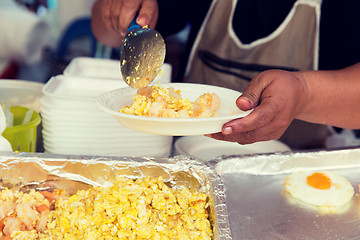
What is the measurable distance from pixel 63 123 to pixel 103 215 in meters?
0.48

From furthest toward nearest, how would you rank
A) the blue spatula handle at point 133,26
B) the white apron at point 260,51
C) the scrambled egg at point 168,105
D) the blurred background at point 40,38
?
1. the blurred background at point 40,38
2. the white apron at point 260,51
3. the blue spatula handle at point 133,26
4. the scrambled egg at point 168,105

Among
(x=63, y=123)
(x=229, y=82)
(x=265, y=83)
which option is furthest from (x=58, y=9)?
(x=265, y=83)

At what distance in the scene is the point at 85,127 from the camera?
67.6 inches

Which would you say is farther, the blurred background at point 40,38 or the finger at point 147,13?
the blurred background at point 40,38

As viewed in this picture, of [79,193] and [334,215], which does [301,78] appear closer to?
[334,215]

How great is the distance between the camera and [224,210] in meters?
1.45

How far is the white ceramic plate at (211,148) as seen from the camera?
6.82ft

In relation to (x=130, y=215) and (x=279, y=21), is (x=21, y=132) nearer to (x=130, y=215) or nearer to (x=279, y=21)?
(x=130, y=215)

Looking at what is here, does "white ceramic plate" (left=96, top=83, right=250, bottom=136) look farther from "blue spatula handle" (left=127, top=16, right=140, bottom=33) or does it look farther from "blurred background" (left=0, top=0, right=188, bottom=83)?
"blurred background" (left=0, top=0, right=188, bottom=83)

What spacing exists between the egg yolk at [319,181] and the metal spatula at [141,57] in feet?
3.19

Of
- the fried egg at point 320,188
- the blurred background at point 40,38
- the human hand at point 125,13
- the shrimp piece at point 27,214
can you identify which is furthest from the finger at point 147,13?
the blurred background at point 40,38

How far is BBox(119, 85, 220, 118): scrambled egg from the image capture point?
4.60ft

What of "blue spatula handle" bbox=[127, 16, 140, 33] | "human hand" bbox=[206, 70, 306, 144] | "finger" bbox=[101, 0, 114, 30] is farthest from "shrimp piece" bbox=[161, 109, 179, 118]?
"finger" bbox=[101, 0, 114, 30]

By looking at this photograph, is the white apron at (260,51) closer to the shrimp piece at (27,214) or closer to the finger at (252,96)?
the finger at (252,96)
